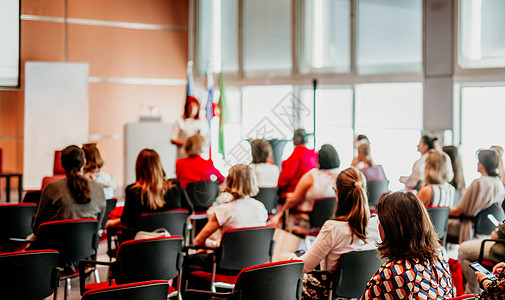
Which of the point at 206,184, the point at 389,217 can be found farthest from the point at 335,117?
the point at 389,217

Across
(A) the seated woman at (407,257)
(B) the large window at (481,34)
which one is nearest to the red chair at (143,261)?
(A) the seated woman at (407,257)

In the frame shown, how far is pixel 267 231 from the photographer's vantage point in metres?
4.24

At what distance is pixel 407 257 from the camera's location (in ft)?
8.39

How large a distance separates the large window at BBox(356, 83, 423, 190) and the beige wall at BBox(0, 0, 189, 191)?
168 inches

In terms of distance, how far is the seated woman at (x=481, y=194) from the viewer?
208 inches

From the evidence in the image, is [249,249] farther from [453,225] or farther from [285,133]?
[285,133]

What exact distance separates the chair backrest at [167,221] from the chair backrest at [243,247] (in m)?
0.71

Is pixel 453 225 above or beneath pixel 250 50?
beneath

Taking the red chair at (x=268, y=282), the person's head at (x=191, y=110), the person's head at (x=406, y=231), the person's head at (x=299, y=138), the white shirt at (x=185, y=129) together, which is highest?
the person's head at (x=191, y=110)

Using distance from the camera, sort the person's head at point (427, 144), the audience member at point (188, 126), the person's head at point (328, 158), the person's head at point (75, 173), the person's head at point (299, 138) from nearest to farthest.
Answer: the person's head at point (75, 173), the person's head at point (328, 158), the person's head at point (427, 144), the person's head at point (299, 138), the audience member at point (188, 126)

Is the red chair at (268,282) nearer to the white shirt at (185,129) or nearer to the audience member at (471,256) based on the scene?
the audience member at (471,256)

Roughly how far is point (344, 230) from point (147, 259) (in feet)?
4.33

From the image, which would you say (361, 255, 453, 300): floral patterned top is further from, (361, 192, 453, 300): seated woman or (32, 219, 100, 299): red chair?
(32, 219, 100, 299): red chair

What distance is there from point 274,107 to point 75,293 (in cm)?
682
